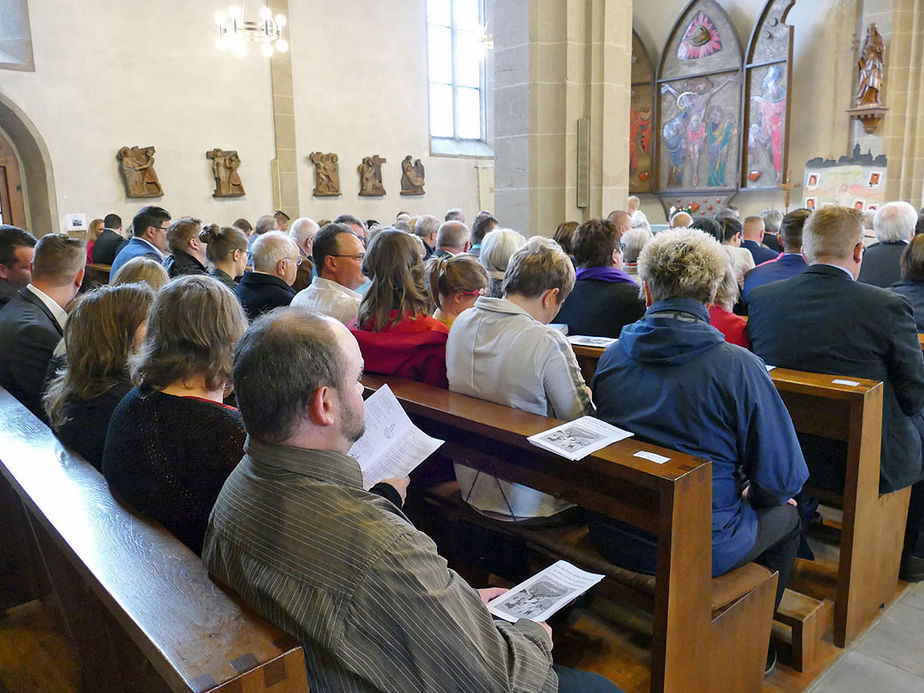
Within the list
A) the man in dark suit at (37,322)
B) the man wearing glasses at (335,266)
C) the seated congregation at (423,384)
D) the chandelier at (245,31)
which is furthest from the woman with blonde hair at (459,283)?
the chandelier at (245,31)

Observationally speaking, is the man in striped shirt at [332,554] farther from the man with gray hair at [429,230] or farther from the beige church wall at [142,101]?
the beige church wall at [142,101]

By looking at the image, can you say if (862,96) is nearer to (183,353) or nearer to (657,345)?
(657,345)

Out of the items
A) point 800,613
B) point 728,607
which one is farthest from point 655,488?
point 800,613

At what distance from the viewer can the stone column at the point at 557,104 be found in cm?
736

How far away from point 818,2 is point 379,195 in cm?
793

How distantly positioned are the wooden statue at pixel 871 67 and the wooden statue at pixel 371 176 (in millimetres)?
7847

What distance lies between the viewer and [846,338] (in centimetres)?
290

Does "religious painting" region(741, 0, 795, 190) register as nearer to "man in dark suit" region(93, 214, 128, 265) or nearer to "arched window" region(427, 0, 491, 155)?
"arched window" region(427, 0, 491, 155)

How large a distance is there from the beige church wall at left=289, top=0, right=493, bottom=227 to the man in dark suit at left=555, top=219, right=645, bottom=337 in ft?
30.5

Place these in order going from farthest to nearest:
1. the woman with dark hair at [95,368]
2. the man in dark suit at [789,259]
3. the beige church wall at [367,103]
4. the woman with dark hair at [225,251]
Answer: the beige church wall at [367,103] → the woman with dark hair at [225,251] → the man in dark suit at [789,259] → the woman with dark hair at [95,368]

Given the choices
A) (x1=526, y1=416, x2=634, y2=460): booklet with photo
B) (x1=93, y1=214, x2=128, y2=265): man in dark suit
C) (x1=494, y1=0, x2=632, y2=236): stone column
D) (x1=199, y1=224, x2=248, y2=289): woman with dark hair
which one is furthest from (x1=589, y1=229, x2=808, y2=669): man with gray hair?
(x1=93, y1=214, x2=128, y2=265): man in dark suit

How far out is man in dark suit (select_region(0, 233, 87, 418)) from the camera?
3.05 m

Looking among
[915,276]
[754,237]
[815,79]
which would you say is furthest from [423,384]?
[815,79]

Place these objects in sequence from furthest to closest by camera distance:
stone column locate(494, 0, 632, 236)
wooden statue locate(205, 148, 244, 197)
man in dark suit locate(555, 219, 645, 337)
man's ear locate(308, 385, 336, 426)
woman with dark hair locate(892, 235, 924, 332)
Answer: wooden statue locate(205, 148, 244, 197) < stone column locate(494, 0, 632, 236) < man in dark suit locate(555, 219, 645, 337) < woman with dark hair locate(892, 235, 924, 332) < man's ear locate(308, 385, 336, 426)
